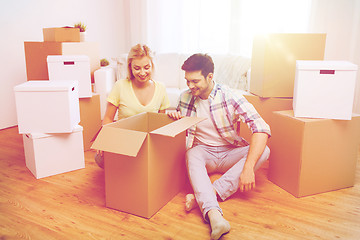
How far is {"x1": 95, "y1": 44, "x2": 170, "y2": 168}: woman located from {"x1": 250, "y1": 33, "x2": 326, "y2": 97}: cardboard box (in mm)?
711

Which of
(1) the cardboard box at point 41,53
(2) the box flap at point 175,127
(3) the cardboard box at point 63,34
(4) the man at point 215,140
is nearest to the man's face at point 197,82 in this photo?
(4) the man at point 215,140

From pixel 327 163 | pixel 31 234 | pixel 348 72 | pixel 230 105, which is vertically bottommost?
pixel 31 234

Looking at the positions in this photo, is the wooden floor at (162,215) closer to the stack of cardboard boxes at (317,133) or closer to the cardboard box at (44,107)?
the stack of cardboard boxes at (317,133)

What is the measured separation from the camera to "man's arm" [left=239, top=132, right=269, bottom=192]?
160 centimetres

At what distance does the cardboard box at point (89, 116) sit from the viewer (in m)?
2.49

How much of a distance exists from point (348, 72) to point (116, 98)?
1.33 m

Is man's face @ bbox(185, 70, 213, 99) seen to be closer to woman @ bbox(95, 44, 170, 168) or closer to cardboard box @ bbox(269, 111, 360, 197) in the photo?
woman @ bbox(95, 44, 170, 168)

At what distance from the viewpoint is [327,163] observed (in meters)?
1.82

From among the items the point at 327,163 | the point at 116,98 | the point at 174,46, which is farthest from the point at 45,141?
the point at 174,46

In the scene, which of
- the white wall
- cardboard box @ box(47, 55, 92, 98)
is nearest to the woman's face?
cardboard box @ box(47, 55, 92, 98)

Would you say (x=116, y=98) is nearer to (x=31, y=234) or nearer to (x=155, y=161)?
(x=155, y=161)

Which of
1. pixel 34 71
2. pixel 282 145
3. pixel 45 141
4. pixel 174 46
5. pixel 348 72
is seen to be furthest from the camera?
pixel 174 46

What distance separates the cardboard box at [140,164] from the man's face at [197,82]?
19 cm

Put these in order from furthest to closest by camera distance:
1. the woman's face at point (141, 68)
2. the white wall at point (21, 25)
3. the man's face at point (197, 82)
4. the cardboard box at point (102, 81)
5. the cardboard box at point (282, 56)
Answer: the white wall at point (21, 25) < the cardboard box at point (102, 81) < the cardboard box at point (282, 56) < the woman's face at point (141, 68) < the man's face at point (197, 82)
